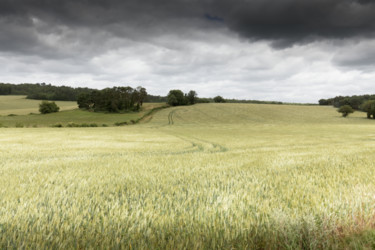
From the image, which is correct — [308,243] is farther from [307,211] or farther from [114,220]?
[114,220]

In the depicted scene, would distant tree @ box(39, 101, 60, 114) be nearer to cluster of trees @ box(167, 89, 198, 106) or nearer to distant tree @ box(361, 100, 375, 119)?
cluster of trees @ box(167, 89, 198, 106)

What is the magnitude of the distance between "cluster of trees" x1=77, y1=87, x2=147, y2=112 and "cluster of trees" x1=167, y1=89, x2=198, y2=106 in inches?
613

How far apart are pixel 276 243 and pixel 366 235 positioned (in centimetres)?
76

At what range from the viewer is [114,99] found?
308ft

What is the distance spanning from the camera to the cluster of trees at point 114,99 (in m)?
94.3

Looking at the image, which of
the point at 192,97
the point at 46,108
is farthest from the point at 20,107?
the point at 192,97

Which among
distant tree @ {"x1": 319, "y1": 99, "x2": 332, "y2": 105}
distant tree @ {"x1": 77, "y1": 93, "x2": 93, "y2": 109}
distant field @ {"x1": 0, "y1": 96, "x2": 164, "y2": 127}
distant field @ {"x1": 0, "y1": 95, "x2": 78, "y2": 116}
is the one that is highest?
distant tree @ {"x1": 319, "y1": 99, "x2": 332, "y2": 105}

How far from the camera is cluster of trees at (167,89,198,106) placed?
111213mm

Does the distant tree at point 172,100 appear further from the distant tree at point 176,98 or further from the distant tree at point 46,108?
the distant tree at point 46,108

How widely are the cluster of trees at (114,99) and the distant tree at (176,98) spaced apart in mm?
15124

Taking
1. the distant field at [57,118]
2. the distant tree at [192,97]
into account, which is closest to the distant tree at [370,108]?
the distant tree at [192,97]

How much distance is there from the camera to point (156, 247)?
5.08 feet

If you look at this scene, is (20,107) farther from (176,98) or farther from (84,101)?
(176,98)

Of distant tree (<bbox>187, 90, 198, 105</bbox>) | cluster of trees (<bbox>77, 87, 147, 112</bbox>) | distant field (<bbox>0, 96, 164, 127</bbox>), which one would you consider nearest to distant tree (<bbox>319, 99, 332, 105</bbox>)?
distant tree (<bbox>187, 90, 198, 105</bbox>)
